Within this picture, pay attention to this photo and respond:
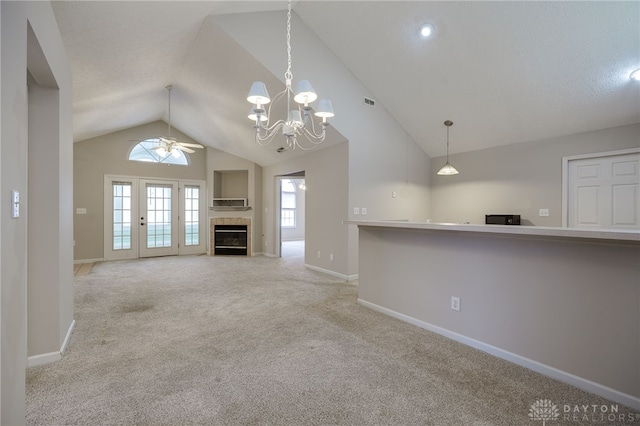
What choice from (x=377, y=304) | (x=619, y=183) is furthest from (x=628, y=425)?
(x=619, y=183)

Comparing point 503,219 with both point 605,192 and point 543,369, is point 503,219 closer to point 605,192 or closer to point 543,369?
point 605,192

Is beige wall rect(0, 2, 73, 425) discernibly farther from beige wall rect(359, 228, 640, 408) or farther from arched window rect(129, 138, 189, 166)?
arched window rect(129, 138, 189, 166)

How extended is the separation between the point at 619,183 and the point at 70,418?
21.2 ft

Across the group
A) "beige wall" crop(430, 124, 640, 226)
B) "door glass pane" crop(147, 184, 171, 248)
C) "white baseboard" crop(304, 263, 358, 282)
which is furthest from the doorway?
"beige wall" crop(430, 124, 640, 226)

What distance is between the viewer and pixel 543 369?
6.95ft

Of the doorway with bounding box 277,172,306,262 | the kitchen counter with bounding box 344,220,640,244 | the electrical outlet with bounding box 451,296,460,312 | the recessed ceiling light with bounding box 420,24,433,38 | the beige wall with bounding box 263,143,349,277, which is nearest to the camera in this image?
the kitchen counter with bounding box 344,220,640,244

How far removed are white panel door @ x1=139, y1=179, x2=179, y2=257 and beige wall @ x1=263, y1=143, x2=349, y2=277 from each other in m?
3.66

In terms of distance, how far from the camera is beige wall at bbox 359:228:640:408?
71.5 inches

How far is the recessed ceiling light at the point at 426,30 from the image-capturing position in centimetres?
385

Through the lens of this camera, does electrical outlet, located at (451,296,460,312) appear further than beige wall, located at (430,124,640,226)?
No

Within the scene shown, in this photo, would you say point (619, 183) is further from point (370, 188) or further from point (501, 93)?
point (370, 188)

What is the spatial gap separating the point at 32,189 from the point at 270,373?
222 centimetres

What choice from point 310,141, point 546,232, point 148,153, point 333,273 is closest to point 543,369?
point 546,232

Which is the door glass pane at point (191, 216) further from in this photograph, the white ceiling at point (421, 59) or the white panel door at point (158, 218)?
the white ceiling at point (421, 59)
